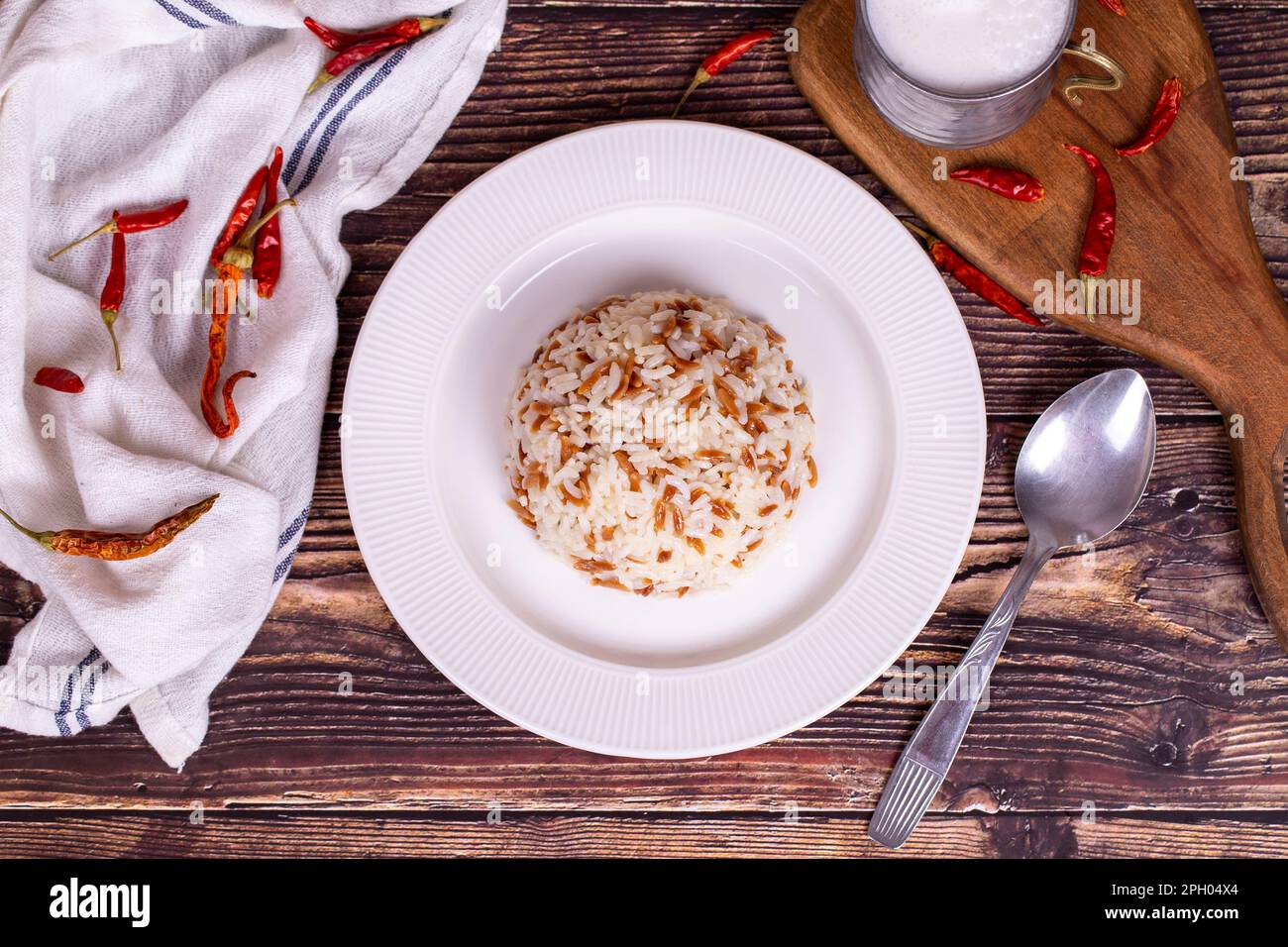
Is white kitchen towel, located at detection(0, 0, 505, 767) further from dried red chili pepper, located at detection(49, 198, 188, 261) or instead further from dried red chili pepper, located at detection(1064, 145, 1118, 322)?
dried red chili pepper, located at detection(1064, 145, 1118, 322)

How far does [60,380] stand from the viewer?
7.64ft

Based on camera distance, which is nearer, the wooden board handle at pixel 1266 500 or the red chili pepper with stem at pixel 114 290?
the red chili pepper with stem at pixel 114 290

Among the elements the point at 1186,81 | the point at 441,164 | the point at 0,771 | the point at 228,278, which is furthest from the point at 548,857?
the point at 1186,81

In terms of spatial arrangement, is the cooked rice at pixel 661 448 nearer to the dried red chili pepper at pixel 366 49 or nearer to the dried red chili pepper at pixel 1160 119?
the dried red chili pepper at pixel 366 49

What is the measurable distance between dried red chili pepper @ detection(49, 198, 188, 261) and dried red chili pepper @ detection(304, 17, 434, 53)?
0.56 metres

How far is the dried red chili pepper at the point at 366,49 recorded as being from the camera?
95.3 inches

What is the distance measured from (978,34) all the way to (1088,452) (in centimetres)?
108

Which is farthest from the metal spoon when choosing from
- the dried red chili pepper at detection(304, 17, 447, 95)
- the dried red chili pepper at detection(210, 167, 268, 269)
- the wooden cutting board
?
the dried red chili pepper at detection(210, 167, 268, 269)

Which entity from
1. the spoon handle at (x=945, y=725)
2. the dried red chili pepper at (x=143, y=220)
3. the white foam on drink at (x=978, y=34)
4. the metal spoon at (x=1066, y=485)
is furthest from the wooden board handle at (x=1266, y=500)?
the dried red chili pepper at (x=143, y=220)

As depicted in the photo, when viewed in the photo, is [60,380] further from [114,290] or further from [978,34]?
[978,34]

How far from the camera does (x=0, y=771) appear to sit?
258cm

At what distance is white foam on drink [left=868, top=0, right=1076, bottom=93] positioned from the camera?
7.04 ft

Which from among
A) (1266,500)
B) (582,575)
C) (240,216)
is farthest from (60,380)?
(1266,500)

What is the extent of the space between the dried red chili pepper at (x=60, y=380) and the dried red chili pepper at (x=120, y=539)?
34 centimetres
